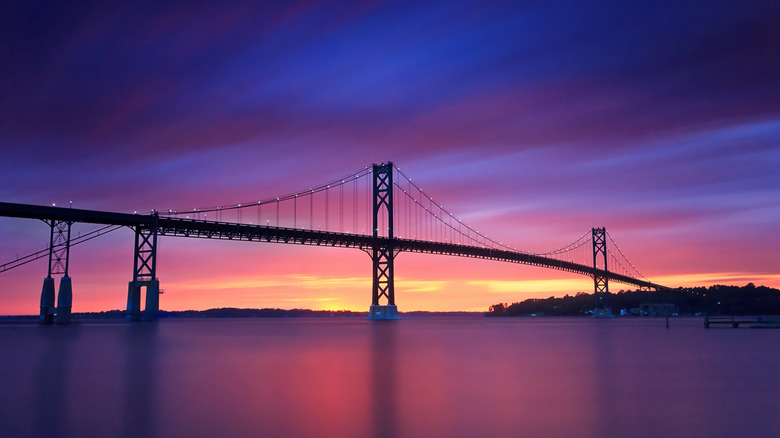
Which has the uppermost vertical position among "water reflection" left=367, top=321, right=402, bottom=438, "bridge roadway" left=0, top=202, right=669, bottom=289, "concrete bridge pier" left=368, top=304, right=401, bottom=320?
"bridge roadway" left=0, top=202, right=669, bottom=289

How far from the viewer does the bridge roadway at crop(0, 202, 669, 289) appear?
192 feet

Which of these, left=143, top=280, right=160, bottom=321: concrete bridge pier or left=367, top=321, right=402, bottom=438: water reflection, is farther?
left=143, top=280, right=160, bottom=321: concrete bridge pier

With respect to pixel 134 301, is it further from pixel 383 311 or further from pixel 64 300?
pixel 383 311

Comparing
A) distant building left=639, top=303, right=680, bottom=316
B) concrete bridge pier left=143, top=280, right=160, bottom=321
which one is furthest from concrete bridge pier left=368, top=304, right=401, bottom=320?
distant building left=639, top=303, right=680, bottom=316

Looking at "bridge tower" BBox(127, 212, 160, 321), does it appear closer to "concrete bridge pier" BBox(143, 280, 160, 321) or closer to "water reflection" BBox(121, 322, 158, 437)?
"concrete bridge pier" BBox(143, 280, 160, 321)

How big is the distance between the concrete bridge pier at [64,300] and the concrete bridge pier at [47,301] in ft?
1.97

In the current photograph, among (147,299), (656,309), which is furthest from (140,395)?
(656,309)

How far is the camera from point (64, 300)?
194 feet

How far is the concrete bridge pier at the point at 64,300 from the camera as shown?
5744 centimetres

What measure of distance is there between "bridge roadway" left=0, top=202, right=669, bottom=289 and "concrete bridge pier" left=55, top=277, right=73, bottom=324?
5.90 metres

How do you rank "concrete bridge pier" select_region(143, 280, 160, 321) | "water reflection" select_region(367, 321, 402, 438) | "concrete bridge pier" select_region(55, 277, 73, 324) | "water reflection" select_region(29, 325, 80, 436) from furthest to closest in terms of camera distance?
"concrete bridge pier" select_region(143, 280, 160, 321) < "concrete bridge pier" select_region(55, 277, 73, 324) < "water reflection" select_region(367, 321, 402, 438) < "water reflection" select_region(29, 325, 80, 436)

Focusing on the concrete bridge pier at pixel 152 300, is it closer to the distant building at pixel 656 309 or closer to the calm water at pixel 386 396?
the calm water at pixel 386 396

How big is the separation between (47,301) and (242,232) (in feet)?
72.0

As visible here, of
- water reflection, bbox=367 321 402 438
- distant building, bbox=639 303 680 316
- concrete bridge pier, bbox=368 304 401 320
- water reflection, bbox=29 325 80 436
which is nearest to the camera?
water reflection, bbox=29 325 80 436
